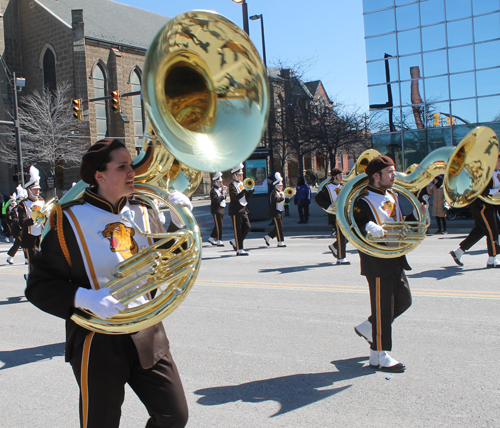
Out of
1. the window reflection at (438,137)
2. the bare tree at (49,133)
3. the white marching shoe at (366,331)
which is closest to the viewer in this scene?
the white marching shoe at (366,331)

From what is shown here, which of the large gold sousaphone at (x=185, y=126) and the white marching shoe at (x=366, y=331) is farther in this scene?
the white marching shoe at (x=366, y=331)

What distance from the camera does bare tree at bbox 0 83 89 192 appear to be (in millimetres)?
35000

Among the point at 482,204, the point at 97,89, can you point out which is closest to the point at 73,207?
the point at 482,204

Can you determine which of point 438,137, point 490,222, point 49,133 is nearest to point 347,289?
point 490,222

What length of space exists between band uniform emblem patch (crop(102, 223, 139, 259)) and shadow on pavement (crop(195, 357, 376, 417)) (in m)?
1.78

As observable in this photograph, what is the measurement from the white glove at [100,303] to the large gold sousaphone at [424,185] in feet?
8.23

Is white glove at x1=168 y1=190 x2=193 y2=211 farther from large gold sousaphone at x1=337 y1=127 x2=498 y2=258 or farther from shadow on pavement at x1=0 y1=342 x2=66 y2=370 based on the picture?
shadow on pavement at x1=0 y1=342 x2=66 y2=370

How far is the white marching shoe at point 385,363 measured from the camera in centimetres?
421

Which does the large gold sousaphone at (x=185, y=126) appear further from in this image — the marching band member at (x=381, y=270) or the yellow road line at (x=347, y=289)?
the yellow road line at (x=347, y=289)

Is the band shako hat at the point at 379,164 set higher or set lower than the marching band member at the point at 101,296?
higher

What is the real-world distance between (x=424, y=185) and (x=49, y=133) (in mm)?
34643

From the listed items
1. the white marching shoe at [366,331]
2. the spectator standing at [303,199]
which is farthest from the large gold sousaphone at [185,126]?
the spectator standing at [303,199]

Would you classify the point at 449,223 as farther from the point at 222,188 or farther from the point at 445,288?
the point at 445,288

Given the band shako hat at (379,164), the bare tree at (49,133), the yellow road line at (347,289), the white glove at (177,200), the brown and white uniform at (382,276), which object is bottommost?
the yellow road line at (347,289)
